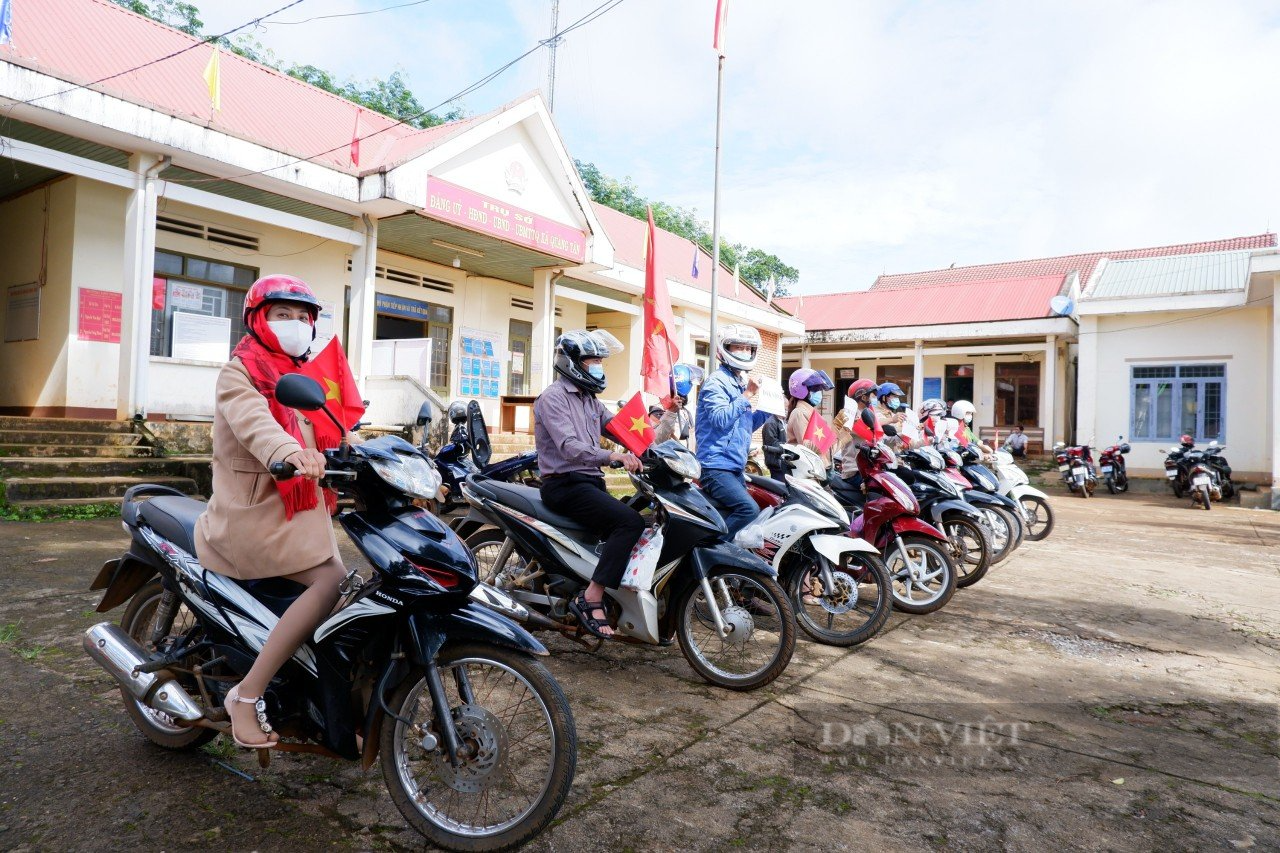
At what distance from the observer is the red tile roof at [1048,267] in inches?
891

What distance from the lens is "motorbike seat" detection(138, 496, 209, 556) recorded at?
238 centimetres

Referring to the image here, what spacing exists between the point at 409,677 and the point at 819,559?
2.59 metres

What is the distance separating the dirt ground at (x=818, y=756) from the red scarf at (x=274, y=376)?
92 centimetres

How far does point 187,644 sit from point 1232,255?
75.7 ft

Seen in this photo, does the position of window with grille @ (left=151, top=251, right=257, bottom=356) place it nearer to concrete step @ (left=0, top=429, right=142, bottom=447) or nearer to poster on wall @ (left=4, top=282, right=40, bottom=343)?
poster on wall @ (left=4, top=282, right=40, bottom=343)

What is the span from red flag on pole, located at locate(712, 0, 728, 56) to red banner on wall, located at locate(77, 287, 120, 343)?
28.9 feet

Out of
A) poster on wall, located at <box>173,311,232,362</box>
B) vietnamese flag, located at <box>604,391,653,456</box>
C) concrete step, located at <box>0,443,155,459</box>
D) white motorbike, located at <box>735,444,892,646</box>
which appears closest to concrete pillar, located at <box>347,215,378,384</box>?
poster on wall, located at <box>173,311,232,362</box>

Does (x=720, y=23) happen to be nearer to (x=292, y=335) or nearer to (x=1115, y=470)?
(x=292, y=335)

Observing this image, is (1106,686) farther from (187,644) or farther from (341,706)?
(187,644)

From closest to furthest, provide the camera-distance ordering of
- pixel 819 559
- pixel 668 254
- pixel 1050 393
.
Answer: pixel 819 559 < pixel 668 254 < pixel 1050 393

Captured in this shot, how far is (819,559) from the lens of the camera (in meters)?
4.15

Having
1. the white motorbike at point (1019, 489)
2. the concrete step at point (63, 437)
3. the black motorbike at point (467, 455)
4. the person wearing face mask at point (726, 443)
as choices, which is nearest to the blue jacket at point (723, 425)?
the person wearing face mask at point (726, 443)

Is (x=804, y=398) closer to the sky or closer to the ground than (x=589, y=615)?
closer to the sky

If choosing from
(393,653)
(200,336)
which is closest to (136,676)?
(393,653)
